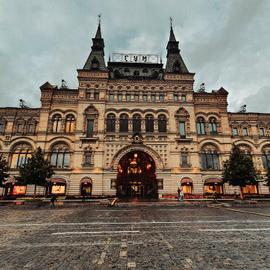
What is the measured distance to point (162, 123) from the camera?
34.3m

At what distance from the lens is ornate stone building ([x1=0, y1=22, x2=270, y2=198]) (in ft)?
103

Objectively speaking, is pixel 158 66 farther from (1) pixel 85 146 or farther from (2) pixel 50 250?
(2) pixel 50 250

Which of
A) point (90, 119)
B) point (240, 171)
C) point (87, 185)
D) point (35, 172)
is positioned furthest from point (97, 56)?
point (240, 171)

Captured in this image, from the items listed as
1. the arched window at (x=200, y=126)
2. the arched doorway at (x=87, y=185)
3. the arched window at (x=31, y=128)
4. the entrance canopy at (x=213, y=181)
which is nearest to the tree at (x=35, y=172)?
the arched doorway at (x=87, y=185)

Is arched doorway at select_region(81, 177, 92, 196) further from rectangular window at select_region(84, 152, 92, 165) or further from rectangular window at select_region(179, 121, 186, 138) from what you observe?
rectangular window at select_region(179, 121, 186, 138)

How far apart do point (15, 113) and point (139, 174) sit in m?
23.1

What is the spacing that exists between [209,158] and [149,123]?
11644 millimetres

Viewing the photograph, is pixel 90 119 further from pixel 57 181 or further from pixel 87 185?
pixel 57 181

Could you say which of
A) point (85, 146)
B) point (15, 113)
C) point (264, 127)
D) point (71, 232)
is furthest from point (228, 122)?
point (15, 113)

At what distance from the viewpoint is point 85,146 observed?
32188 millimetres

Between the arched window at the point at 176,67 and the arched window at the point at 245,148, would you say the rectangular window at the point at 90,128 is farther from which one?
the arched window at the point at 245,148

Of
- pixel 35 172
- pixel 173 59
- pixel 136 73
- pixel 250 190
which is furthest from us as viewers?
pixel 173 59

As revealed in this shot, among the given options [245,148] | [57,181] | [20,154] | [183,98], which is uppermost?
[183,98]

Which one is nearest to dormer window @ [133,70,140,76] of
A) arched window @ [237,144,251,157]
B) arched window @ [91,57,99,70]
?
arched window @ [91,57,99,70]
